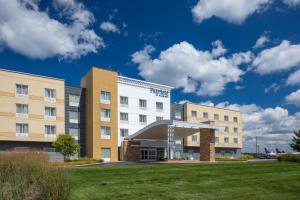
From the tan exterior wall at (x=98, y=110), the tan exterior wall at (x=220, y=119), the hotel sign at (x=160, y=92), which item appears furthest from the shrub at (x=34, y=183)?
the tan exterior wall at (x=220, y=119)

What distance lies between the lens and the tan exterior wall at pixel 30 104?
116 feet

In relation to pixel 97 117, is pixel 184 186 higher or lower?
lower

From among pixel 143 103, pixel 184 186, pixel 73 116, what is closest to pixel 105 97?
pixel 73 116

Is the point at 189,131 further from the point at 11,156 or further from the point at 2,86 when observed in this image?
the point at 11,156

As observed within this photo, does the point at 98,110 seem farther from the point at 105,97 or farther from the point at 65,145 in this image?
the point at 65,145

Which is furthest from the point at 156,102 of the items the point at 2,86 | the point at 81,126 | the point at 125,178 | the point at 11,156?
the point at 11,156

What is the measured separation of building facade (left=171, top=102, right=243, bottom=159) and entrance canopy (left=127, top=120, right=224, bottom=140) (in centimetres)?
1337

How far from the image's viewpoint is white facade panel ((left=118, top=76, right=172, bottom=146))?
146 feet

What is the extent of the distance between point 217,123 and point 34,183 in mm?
56589

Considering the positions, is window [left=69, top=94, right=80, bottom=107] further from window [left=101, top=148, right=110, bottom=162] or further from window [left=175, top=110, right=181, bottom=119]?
window [left=175, top=110, right=181, bottom=119]

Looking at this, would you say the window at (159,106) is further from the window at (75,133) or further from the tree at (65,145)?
the tree at (65,145)

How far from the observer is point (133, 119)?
4522 cm

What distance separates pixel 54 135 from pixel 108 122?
7.42m

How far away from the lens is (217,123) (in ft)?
204
